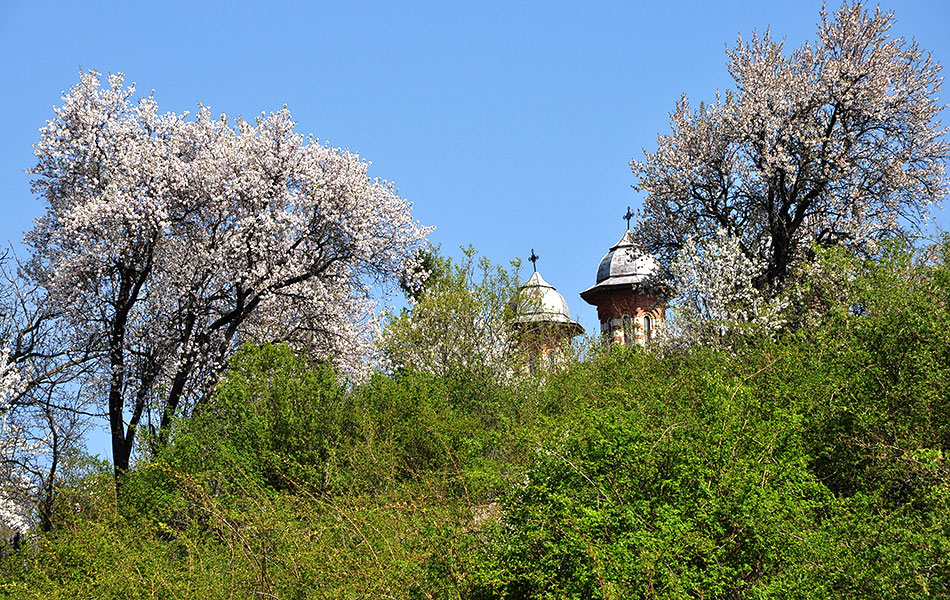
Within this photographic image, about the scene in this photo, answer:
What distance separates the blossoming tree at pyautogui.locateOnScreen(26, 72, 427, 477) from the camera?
1948 cm

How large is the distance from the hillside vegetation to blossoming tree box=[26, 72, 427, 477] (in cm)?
525

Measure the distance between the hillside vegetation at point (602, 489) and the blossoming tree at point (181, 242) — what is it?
17.2ft

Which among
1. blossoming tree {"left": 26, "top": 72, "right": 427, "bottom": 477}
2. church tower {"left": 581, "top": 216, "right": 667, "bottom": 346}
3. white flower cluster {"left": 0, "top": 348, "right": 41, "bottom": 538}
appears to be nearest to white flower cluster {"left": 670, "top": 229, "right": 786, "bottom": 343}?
blossoming tree {"left": 26, "top": 72, "right": 427, "bottom": 477}

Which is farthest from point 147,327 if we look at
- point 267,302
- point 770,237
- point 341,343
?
point 770,237

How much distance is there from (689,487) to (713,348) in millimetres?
7785

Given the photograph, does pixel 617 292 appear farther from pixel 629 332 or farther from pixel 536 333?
pixel 536 333

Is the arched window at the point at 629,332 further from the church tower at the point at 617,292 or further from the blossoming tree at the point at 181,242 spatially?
the blossoming tree at the point at 181,242

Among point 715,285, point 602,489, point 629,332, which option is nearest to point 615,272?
point 629,332

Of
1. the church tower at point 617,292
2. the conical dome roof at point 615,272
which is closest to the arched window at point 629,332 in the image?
the church tower at point 617,292

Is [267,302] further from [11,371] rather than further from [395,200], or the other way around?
[11,371]

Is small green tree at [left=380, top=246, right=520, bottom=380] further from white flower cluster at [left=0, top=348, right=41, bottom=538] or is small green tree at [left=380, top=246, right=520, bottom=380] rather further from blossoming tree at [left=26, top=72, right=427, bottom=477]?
white flower cluster at [left=0, top=348, right=41, bottom=538]

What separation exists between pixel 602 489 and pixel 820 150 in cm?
1602

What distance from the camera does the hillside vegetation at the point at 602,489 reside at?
265 inches

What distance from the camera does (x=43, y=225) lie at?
20000 mm
